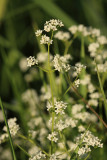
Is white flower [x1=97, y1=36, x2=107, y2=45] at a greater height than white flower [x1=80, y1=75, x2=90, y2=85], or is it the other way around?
white flower [x1=97, y1=36, x2=107, y2=45]

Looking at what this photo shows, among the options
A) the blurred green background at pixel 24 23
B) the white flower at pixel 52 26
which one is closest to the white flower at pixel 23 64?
the blurred green background at pixel 24 23

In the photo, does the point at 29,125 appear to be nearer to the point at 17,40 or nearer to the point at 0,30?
the point at 17,40

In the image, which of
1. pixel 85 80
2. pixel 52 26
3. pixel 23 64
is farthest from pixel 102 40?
pixel 23 64

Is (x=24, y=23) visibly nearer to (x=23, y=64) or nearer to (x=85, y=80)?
(x=23, y=64)

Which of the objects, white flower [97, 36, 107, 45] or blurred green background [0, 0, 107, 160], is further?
blurred green background [0, 0, 107, 160]

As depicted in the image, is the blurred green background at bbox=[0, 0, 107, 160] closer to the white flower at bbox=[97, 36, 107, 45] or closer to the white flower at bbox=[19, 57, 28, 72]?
the white flower at bbox=[19, 57, 28, 72]

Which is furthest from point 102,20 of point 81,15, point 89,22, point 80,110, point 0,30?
point 80,110

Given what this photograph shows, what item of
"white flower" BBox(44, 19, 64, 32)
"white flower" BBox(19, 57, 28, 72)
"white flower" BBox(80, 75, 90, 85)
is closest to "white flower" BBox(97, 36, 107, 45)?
"white flower" BBox(80, 75, 90, 85)

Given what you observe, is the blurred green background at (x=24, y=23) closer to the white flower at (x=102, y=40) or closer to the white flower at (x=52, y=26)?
the white flower at (x=102, y=40)

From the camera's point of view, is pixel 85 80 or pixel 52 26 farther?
pixel 85 80

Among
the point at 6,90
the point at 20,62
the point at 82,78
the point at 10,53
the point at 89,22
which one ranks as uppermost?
the point at 89,22

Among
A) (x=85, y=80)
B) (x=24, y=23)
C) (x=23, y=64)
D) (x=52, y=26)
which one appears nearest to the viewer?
(x=52, y=26)
